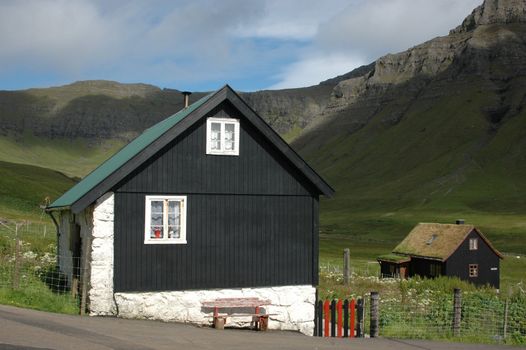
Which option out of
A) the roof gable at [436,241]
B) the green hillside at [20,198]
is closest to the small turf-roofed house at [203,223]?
the green hillside at [20,198]

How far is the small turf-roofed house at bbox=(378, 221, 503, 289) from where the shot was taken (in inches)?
2219

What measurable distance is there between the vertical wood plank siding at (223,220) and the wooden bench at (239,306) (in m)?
0.74

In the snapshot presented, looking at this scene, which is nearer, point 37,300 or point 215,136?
point 37,300

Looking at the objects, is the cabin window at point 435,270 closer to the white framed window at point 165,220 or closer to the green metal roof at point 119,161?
the green metal roof at point 119,161

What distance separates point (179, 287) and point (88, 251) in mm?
3160

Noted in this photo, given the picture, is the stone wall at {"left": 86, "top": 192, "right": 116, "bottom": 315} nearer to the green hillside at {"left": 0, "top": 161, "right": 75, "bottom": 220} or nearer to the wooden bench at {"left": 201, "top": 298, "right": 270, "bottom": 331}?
the wooden bench at {"left": 201, "top": 298, "right": 270, "bottom": 331}

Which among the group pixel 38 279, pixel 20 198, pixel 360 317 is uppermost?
pixel 20 198

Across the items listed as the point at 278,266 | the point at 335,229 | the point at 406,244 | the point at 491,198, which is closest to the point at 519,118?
the point at 491,198

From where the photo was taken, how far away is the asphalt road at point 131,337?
1336 cm

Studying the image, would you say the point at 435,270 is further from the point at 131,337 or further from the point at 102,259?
the point at 131,337

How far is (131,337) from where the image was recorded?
594 inches

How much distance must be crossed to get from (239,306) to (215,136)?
5852 mm

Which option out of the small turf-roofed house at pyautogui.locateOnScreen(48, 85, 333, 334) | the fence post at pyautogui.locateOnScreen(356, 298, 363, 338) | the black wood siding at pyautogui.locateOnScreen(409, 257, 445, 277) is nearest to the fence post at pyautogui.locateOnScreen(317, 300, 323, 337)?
the small turf-roofed house at pyautogui.locateOnScreen(48, 85, 333, 334)

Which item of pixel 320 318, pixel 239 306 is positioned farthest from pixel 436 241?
pixel 239 306
